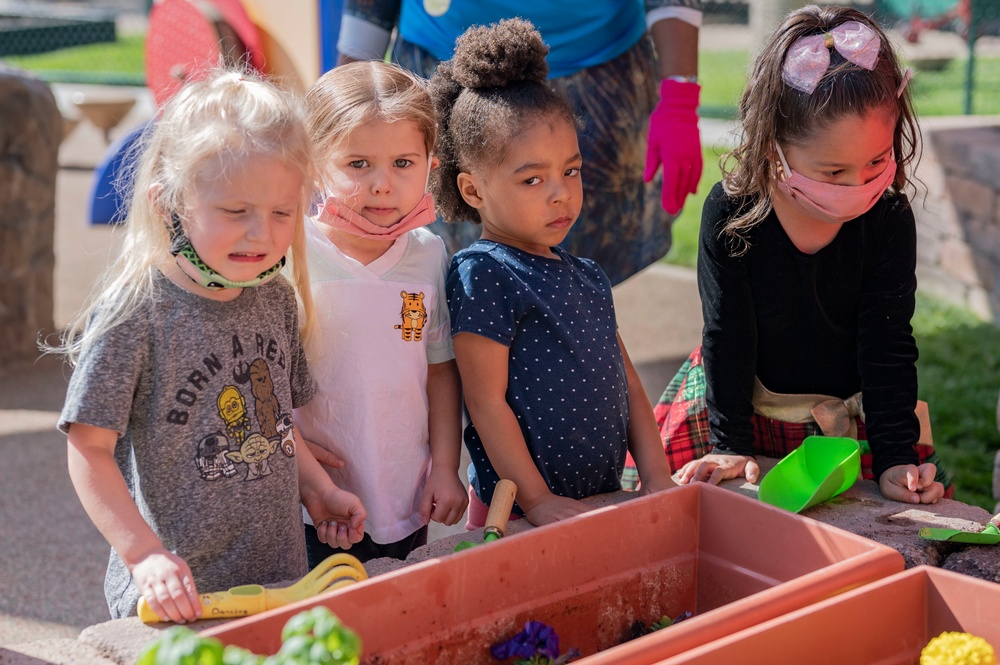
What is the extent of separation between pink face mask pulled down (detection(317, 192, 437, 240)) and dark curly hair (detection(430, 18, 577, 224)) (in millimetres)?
152

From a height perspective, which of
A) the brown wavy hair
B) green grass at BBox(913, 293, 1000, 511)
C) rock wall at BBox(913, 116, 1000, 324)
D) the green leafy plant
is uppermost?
the brown wavy hair

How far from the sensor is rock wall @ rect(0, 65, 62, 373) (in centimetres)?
461

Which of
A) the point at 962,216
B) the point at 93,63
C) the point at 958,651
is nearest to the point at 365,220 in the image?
the point at 958,651

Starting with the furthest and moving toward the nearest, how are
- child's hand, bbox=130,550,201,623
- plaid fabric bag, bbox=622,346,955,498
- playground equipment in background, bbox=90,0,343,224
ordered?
1. playground equipment in background, bbox=90,0,343,224
2. plaid fabric bag, bbox=622,346,955,498
3. child's hand, bbox=130,550,201,623

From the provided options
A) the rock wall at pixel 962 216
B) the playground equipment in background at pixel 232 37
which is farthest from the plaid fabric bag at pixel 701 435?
the playground equipment in background at pixel 232 37

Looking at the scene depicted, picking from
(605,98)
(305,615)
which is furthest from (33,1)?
(305,615)

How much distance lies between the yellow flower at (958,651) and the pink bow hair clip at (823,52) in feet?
Result: 3.24

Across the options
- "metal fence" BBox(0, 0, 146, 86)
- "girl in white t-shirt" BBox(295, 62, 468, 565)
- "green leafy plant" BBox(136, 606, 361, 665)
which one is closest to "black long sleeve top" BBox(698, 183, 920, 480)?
"girl in white t-shirt" BBox(295, 62, 468, 565)

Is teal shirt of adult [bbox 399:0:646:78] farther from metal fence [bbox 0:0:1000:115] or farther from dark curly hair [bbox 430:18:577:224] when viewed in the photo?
metal fence [bbox 0:0:1000:115]

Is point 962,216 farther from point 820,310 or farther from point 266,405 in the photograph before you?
point 266,405

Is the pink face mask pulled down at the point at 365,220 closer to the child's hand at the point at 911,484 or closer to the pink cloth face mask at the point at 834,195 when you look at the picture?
the pink cloth face mask at the point at 834,195

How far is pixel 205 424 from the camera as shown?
5.16 feet

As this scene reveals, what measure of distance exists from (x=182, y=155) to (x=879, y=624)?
3.58ft

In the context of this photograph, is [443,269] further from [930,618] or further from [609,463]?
[930,618]
